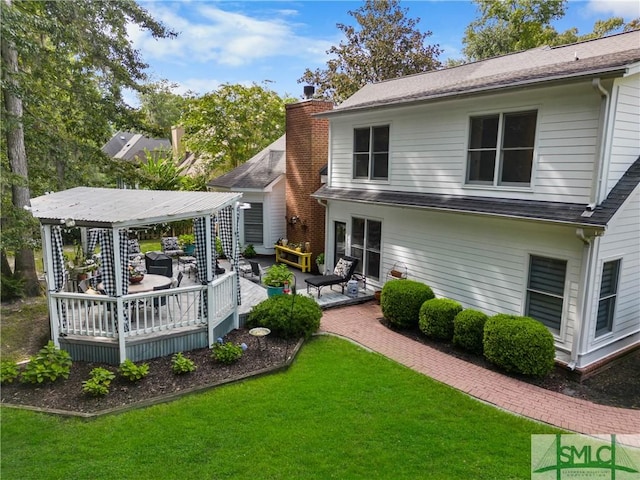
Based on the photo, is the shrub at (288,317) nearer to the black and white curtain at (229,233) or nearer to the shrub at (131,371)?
the black and white curtain at (229,233)

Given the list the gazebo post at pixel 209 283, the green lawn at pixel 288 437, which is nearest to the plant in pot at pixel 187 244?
the gazebo post at pixel 209 283

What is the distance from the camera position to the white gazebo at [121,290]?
745 centimetres

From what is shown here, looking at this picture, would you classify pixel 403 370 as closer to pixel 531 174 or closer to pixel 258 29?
pixel 531 174

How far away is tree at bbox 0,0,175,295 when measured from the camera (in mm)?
9672

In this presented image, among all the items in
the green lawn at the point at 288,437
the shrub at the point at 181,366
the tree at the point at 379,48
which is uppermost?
the tree at the point at 379,48

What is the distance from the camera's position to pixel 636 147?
25.4 ft

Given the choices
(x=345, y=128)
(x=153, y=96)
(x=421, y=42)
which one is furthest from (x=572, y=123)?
(x=421, y=42)

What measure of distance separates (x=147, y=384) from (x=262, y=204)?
11.1m

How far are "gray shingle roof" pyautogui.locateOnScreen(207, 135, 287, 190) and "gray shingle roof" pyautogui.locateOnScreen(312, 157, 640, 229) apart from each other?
6.94 m

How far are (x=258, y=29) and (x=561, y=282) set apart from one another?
10475 millimetres

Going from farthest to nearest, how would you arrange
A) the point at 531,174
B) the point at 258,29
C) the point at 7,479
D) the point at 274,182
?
the point at 274,182
the point at 258,29
the point at 531,174
the point at 7,479

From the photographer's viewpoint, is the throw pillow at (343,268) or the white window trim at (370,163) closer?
the white window trim at (370,163)

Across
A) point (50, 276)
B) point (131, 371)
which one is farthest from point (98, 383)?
point (50, 276)

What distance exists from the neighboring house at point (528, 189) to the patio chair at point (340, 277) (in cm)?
93
